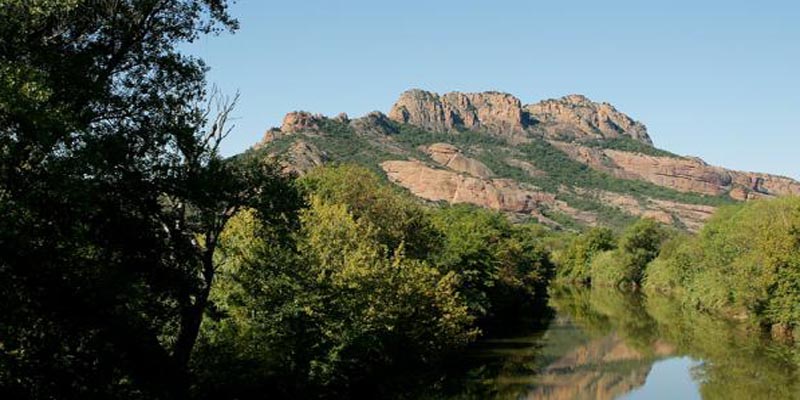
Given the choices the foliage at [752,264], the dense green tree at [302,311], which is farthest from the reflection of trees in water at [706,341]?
the dense green tree at [302,311]

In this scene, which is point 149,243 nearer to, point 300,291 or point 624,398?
point 300,291

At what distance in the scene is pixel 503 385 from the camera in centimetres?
4119

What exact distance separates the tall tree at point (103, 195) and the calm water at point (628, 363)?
20.7 metres

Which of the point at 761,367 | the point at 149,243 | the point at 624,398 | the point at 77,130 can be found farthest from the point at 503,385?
the point at 77,130

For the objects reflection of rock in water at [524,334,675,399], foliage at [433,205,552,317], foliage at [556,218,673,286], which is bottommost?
reflection of rock in water at [524,334,675,399]

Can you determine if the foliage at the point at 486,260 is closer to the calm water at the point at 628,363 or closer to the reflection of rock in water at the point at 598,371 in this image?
the calm water at the point at 628,363

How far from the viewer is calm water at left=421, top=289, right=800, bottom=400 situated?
40.2 meters

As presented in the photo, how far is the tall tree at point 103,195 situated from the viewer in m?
13.4

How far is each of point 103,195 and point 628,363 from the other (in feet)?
145

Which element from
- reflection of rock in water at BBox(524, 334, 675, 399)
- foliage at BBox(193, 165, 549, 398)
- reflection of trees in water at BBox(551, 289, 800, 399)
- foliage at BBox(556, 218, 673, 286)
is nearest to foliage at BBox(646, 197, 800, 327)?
reflection of trees in water at BBox(551, 289, 800, 399)

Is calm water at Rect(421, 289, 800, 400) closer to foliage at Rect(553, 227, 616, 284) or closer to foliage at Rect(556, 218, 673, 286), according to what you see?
foliage at Rect(556, 218, 673, 286)

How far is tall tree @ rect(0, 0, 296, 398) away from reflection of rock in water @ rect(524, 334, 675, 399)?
24.7 meters

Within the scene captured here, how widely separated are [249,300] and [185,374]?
873cm

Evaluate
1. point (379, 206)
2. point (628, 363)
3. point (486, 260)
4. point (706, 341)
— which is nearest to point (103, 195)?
point (379, 206)
